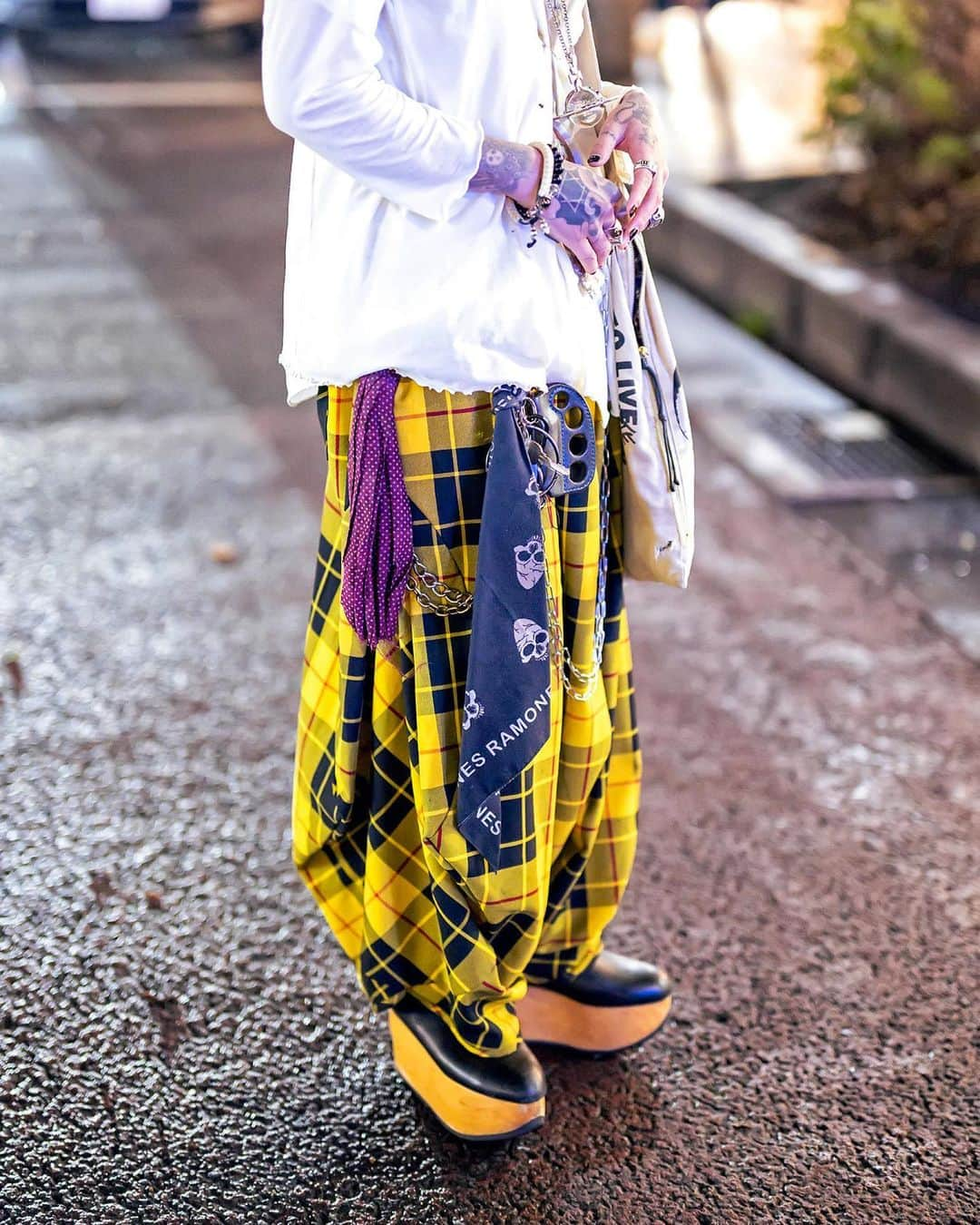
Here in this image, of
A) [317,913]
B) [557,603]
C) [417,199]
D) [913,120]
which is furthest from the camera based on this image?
[913,120]

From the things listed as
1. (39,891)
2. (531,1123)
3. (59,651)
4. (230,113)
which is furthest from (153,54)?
(531,1123)

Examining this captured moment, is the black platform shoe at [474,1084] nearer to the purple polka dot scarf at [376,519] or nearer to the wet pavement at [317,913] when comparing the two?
the wet pavement at [317,913]

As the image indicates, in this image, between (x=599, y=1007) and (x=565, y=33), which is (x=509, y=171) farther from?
(x=599, y=1007)

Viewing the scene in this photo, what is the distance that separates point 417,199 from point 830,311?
4.53 metres

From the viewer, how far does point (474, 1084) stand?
2295 millimetres

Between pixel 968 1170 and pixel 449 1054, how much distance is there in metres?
0.88

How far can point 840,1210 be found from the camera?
7.39 feet

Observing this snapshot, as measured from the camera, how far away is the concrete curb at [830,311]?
5.28 m

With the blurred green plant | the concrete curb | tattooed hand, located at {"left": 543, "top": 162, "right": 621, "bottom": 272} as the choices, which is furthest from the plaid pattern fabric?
the blurred green plant

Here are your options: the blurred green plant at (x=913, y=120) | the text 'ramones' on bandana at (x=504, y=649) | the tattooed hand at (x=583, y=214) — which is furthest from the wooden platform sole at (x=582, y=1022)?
the blurred green plant at (x=913, y=120)

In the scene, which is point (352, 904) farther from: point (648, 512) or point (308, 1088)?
point (648, 512)

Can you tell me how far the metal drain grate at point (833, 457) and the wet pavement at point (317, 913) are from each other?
0.16 m

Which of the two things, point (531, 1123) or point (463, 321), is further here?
point (531, 1123)

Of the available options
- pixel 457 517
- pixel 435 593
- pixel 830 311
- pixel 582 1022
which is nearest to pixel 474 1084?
pixel 582 1022
